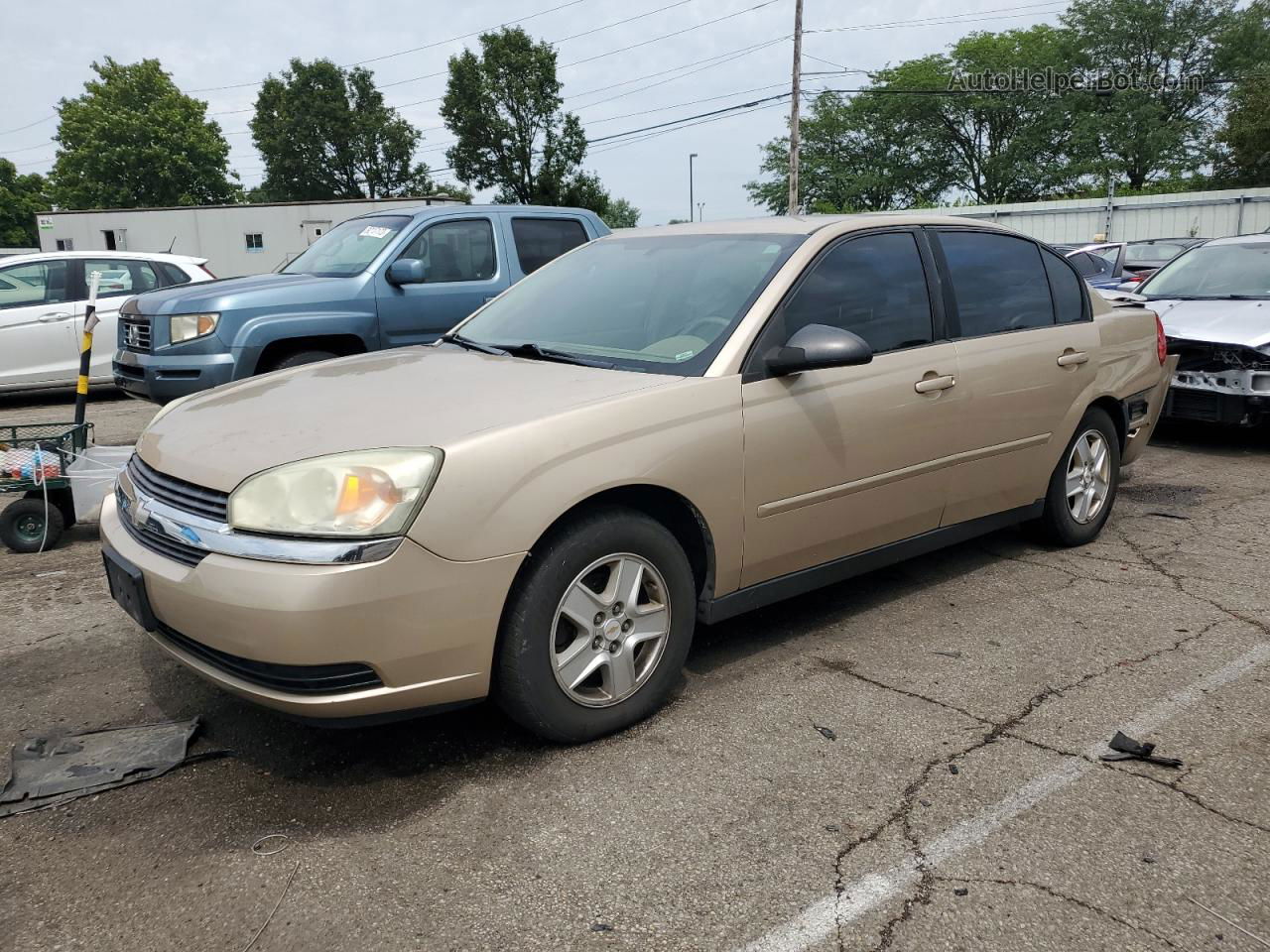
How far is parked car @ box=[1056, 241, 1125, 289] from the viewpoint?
45.1 ft

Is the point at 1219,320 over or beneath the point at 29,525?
over

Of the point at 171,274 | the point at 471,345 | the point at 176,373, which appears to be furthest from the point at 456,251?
the point at 171,274

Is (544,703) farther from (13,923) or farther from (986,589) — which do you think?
(986,589)

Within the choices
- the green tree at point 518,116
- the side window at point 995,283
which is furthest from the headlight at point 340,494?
the green tree at point 518,116

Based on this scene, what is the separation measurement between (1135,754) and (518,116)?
5535 centimetres

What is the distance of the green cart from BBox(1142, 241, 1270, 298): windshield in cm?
820

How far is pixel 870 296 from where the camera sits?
12.9 feet

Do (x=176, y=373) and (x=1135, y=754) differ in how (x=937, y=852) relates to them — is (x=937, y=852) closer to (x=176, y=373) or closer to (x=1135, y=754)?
(x=1135, y=754)

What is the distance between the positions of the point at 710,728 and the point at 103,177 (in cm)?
7025

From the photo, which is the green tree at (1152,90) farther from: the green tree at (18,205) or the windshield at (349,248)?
the green tree at (18,205)

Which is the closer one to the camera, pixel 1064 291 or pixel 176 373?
pixel 1064 291

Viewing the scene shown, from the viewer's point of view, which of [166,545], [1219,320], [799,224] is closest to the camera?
[166,545]

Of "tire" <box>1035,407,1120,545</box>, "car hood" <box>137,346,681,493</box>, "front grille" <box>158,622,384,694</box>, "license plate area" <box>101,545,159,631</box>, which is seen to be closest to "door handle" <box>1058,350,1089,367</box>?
"tire" <box>1035,407,1120,545</box>

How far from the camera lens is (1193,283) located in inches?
334
